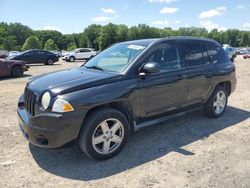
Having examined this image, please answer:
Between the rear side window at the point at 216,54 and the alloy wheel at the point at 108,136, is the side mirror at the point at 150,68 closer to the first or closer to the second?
the alloy wheel at the point at 108,136

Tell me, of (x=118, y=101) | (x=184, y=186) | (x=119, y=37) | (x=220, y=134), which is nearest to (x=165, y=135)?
(x=220, y=134)

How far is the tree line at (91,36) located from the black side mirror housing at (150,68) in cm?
8136

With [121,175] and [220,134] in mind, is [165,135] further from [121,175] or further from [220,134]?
[121,175]

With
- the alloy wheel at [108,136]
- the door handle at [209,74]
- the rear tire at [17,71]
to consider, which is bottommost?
the alloy wheel at [108,136]

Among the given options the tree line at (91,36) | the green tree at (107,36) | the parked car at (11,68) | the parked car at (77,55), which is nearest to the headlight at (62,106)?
the parked car at (11,68)

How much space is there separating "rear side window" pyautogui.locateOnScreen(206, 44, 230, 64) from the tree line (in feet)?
263

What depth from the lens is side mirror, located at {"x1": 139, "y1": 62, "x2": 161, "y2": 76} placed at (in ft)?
14.6

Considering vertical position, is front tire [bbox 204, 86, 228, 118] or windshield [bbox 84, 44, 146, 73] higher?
windshield [bbox 84, 44, 146, 73]

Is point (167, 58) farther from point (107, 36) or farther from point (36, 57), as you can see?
point (107, 36)

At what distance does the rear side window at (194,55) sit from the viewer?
5.47 metres

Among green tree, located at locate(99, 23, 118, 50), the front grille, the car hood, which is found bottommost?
the front grille

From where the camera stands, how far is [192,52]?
18.3 ft

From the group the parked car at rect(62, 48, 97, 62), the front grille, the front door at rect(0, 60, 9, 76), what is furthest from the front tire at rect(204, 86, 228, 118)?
the parked car at rect(62, 48, 97, 62)

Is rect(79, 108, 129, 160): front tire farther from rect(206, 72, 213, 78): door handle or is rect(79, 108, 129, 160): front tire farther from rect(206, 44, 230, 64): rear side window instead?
rect(206, 44, 230, 64): rear side window
